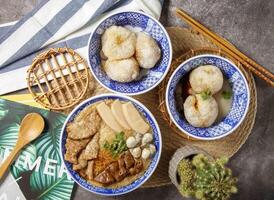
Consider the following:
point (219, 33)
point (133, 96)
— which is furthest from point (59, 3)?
point (219, 33)

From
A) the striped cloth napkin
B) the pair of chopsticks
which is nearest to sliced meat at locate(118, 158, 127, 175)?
the striped cloth napkin

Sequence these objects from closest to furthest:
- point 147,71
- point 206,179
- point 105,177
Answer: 1. point 206,179
2. point 105,177
3. point 147,71

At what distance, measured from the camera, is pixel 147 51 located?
1.68 m

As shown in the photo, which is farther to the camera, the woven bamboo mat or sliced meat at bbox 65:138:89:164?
the woven bamboo mat

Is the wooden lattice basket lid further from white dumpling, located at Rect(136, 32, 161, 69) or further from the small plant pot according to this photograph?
the small plant pot

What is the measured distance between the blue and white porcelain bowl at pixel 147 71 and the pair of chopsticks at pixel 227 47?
15 cm

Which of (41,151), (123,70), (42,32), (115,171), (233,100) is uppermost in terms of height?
(42,32)

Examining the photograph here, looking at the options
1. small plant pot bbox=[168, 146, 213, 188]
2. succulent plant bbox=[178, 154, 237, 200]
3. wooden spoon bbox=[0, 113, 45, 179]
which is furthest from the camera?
wooden spoon bbox=[0, 113, 45, 179]

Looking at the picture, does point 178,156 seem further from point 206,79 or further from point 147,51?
point 147,51

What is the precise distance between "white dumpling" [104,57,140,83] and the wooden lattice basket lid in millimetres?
118

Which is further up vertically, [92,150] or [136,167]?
[92,150]

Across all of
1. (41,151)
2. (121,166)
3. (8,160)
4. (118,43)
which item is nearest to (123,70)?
(118,43)

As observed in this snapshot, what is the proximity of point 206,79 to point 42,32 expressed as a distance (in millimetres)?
662

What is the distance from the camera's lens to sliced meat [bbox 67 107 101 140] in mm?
1668
